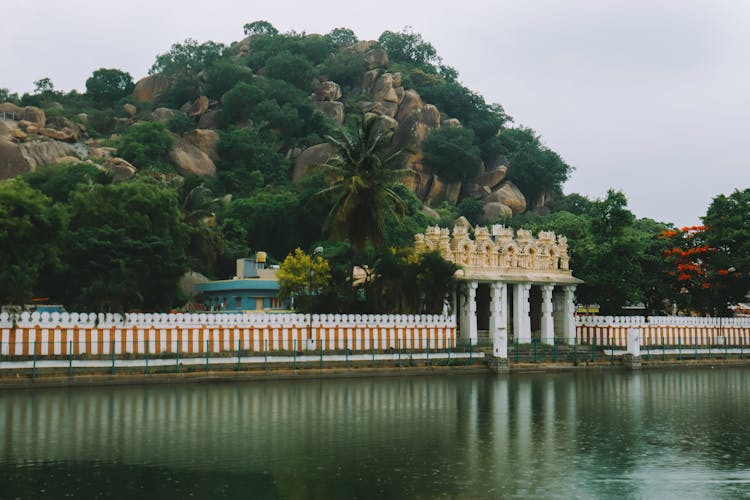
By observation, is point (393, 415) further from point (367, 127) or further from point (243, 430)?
point (367, 127)

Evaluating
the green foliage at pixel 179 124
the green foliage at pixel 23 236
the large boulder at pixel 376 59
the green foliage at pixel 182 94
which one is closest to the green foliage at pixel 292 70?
the large boulder at pixel 376 59

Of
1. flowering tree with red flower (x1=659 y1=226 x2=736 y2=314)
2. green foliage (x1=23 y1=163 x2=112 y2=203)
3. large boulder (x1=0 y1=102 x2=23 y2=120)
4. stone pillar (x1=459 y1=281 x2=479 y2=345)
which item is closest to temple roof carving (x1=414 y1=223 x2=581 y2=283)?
stone pillar (x1=459 y1=281 x2=479 y2=345)

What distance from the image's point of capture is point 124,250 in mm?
39438

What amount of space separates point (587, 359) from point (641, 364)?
284 cm

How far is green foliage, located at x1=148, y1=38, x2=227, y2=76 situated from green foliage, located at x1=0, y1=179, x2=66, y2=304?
273 feet

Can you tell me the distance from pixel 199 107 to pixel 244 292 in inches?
2164

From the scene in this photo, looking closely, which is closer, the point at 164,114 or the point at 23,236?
the point at 23,236

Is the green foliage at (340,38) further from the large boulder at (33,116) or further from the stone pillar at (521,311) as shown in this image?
the stone pillar at (521,311)

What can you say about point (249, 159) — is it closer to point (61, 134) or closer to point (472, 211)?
point (61, 134)

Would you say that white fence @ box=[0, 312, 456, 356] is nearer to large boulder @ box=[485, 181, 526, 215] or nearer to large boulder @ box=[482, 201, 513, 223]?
large boulder @ box=[482, 201, 513, 223]

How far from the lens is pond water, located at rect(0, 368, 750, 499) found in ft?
45.3

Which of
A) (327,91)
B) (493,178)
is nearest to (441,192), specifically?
(493,178)

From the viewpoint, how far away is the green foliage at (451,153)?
94250 millimetres

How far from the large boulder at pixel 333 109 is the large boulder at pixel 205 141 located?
19.5m
